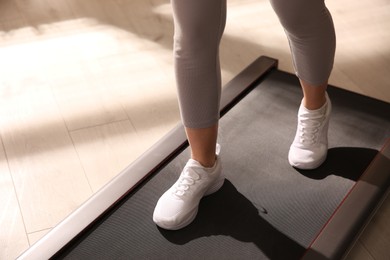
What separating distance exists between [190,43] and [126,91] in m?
0.83

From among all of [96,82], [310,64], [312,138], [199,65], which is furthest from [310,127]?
[96,82]

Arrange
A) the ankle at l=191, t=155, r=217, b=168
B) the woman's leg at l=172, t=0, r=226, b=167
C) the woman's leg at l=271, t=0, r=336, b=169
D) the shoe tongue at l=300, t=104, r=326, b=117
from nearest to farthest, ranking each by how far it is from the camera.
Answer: the woman's leg at l=172, t=0, r=226, b=167
the woman's leg at l=271, t=0, r=336, b=169
the ankle at l=191, t=155, r=217, b=168
the shoe tongue at l=300, t=104, r=326, b=117

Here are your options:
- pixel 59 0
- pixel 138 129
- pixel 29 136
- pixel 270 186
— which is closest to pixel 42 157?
pixel 29 136

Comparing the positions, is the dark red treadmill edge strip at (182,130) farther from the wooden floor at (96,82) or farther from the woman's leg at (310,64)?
the woman's leg at (310,64)

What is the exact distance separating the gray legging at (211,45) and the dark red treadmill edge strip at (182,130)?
0.30 meters

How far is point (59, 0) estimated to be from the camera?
2.61 m

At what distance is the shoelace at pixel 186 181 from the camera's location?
1.43m

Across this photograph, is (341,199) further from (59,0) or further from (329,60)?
(59,0)

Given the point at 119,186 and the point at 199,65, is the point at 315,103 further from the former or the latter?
the point at 119,186

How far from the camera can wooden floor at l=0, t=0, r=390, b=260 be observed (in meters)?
1.60

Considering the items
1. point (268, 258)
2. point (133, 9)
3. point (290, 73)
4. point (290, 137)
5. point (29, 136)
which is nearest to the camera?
point (268, 258)

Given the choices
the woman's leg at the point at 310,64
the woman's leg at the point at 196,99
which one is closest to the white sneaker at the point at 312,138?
the woman's leg at the point at 310,64

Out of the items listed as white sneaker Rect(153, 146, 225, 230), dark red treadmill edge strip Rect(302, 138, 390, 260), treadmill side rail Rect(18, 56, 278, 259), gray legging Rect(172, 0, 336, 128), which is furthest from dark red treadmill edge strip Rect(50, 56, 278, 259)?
dark red treadmill edge strip Rect(302, 138, 390, 260)

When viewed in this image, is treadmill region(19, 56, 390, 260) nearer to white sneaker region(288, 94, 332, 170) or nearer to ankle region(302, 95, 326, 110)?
white sneaker region(288, 94, 332, 170)
